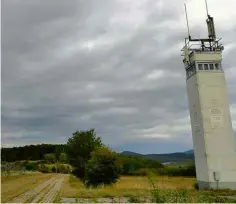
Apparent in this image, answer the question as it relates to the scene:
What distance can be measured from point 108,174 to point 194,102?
958 cm

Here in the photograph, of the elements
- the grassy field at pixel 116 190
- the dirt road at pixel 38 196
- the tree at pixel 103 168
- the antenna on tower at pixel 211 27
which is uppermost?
the antenna on tower at pixel 211 27

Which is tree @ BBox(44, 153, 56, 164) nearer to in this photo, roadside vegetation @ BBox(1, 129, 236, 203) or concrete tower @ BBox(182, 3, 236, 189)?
roadside vegetation @ BBox(1, 129, 236, 203)

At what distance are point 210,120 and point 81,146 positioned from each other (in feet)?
53.0

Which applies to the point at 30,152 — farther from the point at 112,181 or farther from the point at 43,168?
the point at 112,181

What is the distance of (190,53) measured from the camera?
95.5 feet

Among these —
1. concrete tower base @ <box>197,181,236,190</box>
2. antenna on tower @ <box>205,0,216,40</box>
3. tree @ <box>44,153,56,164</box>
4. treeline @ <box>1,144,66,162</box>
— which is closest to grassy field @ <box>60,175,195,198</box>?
concrete tower base @ <box>197,181,236,190</box>

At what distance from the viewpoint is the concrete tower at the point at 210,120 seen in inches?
1038

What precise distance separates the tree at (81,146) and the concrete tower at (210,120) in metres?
13.0

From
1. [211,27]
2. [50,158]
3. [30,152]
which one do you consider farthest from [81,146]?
[30,152]

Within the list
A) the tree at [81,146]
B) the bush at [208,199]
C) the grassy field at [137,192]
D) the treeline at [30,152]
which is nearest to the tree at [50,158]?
the treeline at [30,152]

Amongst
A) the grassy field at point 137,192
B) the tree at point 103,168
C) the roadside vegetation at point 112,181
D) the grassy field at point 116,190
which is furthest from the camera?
the tree at point 103,168

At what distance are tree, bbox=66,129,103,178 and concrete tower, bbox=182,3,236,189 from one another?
1299 centimetres

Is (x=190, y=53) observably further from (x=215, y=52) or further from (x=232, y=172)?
(x=232, y=172)

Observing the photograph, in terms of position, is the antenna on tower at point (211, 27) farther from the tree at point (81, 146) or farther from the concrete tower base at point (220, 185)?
the tree at point (81, 146)
